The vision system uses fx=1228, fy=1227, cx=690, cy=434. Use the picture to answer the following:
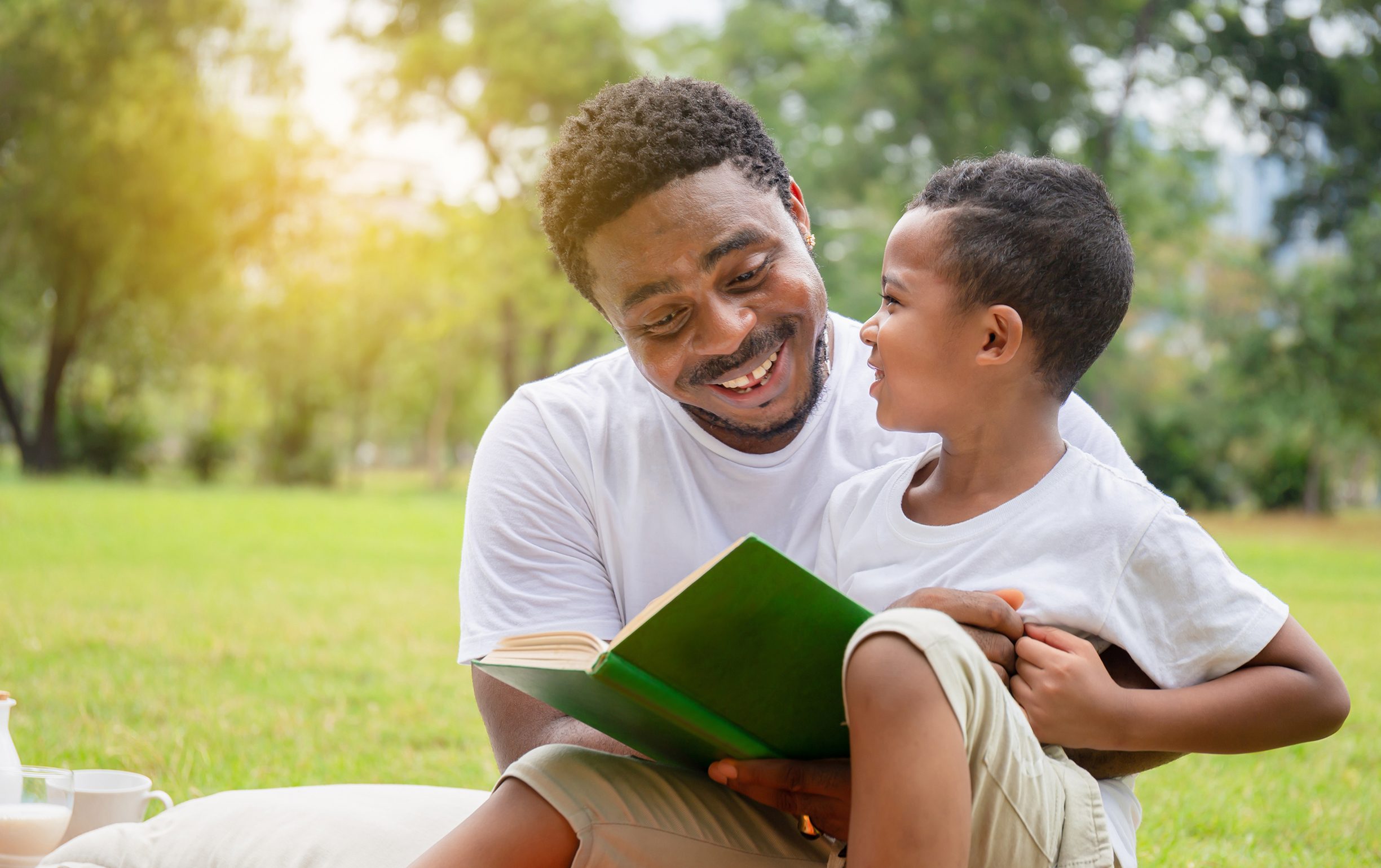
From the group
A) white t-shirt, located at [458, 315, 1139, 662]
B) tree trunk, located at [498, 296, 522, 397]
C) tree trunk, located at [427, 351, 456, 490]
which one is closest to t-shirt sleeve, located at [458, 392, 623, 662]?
white t-shirt, located at [458, 315, 1139, 662]

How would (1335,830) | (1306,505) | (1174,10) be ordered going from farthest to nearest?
1. (1306,505)
2. (1174,10)
3. (1335,830)

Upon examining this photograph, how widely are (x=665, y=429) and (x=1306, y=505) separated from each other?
23.0 metres

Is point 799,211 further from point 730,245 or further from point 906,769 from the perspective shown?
point 906,769

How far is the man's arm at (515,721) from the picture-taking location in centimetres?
223

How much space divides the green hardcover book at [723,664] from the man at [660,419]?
0.46 metres

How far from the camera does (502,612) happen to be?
227 centimetres

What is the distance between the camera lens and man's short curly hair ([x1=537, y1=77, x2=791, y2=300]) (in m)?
2.37

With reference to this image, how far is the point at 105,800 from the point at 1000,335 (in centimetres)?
220

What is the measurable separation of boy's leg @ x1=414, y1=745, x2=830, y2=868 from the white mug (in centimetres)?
132

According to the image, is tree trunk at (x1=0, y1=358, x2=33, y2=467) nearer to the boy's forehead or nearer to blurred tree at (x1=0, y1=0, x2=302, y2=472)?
blurred tree at (x1=0, y1=0, x2=302, y2=472)

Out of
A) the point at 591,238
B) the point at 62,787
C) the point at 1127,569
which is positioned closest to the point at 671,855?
the point at 1127,569

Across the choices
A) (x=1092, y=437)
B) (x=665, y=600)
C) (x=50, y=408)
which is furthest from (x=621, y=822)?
(x=50, y=408)

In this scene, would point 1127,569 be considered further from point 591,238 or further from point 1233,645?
point 591,238

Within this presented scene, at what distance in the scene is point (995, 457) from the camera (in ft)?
7.13
